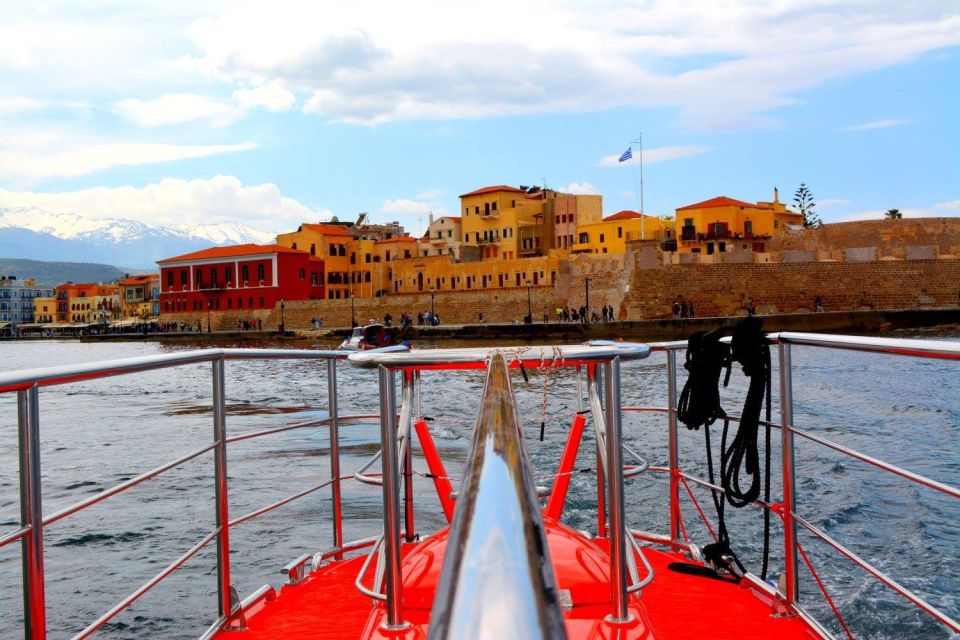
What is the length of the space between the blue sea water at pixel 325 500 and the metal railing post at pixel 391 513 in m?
1.55


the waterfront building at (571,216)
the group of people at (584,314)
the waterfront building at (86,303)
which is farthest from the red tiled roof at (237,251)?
the waterfront building at (86,303)

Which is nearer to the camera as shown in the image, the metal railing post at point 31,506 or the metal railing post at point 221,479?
the metal railing post at point 31,506

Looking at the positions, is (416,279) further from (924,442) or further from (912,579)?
(912,579)

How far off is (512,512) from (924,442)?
489 inches

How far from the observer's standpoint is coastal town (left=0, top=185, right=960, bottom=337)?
43438 millimetres

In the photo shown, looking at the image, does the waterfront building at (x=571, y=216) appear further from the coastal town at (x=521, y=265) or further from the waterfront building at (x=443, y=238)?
the waterfront building at (x=443, y=238)

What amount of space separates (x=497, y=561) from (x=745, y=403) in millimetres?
2379

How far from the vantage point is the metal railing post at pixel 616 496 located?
172cm

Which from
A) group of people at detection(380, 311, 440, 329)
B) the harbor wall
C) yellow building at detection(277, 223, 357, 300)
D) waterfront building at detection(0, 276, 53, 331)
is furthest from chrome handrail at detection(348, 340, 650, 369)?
waterfront building at detection(0, 276, 53, 331)

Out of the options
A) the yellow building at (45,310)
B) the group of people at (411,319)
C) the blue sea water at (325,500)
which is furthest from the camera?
the yellow building at (45,310)

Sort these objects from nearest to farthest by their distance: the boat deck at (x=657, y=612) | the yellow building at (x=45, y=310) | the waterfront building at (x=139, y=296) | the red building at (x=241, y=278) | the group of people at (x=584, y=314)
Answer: the boat deck at (x=657, y=612) → the group of people at (x=584, y=314) → the red building at (x=241, y=278) → the waterfront building at (x=139, y=296) → the yellow building at (x=45, y=310)

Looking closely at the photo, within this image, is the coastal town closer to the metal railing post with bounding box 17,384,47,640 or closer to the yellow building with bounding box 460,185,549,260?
the yellow building with bounding box 460,185,549,260

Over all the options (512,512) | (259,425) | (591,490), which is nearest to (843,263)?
(259,425)

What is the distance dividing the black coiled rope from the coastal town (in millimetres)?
39887
